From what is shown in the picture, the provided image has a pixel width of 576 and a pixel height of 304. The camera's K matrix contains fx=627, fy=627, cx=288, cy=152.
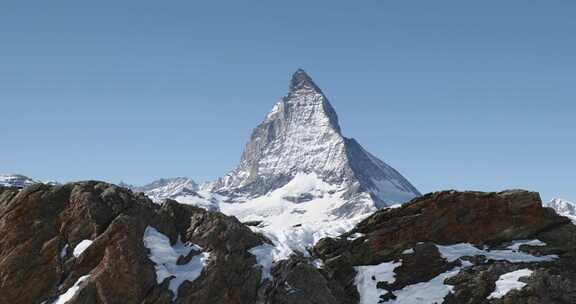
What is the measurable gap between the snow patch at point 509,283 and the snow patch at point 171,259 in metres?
24.7

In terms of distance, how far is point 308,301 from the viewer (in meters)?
52.4

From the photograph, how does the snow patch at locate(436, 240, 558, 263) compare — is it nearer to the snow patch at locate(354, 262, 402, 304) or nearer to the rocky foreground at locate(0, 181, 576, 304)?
the rocky foreground at locate(0, 181, 576, 304)

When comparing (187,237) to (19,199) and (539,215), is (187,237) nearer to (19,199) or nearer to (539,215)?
(19,199)

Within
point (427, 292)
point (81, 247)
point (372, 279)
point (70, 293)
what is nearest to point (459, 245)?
point (427, 292)

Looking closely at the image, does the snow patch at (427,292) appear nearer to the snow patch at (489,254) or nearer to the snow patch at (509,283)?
the snow patch at (489,254)

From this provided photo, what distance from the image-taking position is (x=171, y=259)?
5347 centimetres

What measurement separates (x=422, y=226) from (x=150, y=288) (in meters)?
27.7

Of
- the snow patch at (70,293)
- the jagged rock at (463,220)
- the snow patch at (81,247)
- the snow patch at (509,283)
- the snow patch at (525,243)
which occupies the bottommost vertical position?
the snow patch at (70,293)

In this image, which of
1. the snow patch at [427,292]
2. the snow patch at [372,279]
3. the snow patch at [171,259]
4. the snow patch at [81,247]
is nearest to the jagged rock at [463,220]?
the snow patch at [372,279]

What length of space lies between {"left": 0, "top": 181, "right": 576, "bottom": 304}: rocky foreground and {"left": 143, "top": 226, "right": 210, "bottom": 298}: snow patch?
0.10 metres

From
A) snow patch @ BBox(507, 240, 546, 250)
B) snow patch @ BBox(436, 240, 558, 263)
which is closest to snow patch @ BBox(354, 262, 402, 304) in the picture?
snow patch @ BBox(436, 240, 558, 263)

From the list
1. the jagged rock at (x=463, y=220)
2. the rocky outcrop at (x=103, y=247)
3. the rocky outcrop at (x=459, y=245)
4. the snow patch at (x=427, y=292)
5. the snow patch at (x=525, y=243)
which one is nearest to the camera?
the rocky outcrop at (x=103, y=247)

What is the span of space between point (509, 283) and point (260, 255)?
70.8 feet

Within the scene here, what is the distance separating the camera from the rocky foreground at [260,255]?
5053 cm
